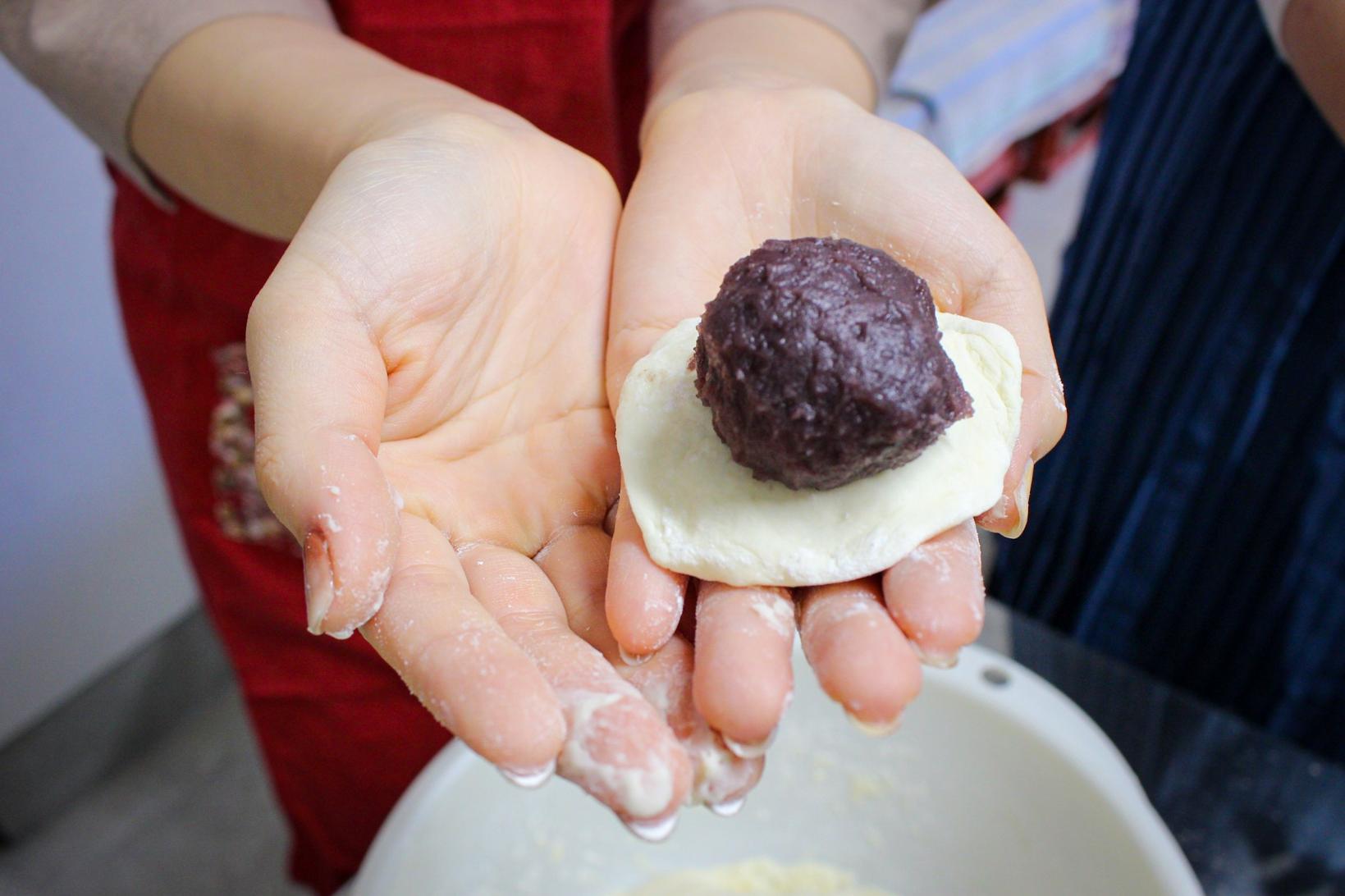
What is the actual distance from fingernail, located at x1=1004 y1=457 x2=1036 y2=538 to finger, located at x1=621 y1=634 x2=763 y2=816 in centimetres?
36

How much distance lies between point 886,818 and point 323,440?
103cm

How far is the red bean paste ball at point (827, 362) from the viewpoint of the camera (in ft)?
2.88

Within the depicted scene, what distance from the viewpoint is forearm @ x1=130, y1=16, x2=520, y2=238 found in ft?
3.59

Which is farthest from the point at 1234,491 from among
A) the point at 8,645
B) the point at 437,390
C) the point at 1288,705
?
the point at 8,645

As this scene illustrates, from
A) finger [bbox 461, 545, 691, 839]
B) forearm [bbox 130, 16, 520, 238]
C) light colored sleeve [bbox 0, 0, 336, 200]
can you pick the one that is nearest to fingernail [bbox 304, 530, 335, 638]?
finger [bbox 461, 545, 691, 839]

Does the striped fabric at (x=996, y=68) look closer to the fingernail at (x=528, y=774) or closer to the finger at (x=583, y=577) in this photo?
the finger at (x=583, y=577)

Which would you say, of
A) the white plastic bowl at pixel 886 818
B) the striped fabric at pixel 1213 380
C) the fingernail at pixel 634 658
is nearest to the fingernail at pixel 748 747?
the fingernail at pixel 634 658

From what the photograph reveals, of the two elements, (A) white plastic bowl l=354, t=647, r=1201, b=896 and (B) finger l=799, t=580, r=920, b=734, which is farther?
(A) white plastic bowl l=354, t=647, r=1201, b=896

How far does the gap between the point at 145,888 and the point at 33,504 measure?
879 mm

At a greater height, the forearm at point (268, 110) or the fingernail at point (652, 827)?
Result: the forearm at point (268, 110)

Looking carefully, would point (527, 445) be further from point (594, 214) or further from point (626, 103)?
point (626, 103)

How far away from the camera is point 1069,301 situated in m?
1.75

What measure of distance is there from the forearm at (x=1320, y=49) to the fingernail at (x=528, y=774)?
116cm

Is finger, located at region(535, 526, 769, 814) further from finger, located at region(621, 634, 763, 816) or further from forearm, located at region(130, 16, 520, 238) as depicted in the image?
forearm, located at region(130, 16, 520, 238)
